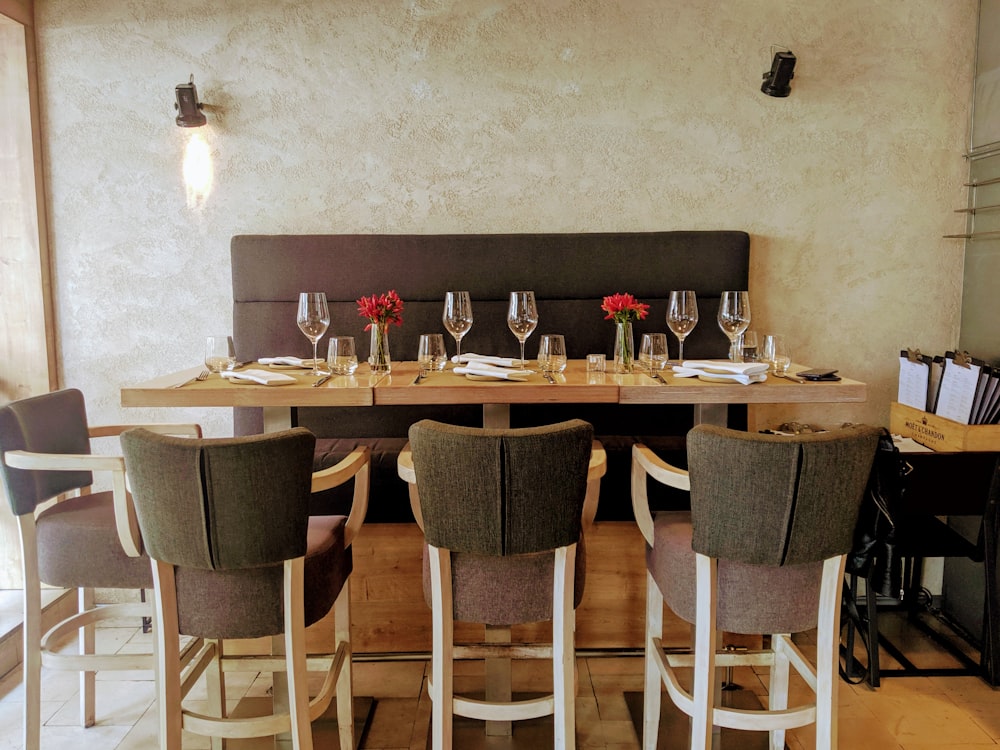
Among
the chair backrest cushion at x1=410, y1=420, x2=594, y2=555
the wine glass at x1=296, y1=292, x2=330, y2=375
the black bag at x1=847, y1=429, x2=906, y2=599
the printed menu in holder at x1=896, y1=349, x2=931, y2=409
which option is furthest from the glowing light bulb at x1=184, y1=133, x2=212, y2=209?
the printed menu in holder at x1=896, y1=349, x2=931, y2=409

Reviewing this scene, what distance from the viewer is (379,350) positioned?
2.22 meters

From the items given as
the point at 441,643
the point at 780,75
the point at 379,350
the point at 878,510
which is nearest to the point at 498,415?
the point at 379,350

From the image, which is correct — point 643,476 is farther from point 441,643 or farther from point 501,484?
point 441,643

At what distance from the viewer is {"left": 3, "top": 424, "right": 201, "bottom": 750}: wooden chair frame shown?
1671 millimetres

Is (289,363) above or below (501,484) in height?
above

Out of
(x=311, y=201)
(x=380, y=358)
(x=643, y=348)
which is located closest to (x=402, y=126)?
(x=311, y=201)

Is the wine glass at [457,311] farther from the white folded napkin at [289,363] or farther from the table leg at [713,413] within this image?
the table leg at [713,413]

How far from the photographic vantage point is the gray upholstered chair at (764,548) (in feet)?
4.70

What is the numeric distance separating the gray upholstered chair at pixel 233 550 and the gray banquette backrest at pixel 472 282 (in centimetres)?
138

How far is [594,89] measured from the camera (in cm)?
298

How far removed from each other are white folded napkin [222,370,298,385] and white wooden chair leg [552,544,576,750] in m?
0.92

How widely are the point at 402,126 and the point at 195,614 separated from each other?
2123mm

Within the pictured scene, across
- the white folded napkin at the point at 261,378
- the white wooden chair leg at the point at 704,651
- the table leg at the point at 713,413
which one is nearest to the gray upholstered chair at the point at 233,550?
the white folded napkin at the point at 261,378

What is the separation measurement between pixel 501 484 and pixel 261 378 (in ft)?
2.90
